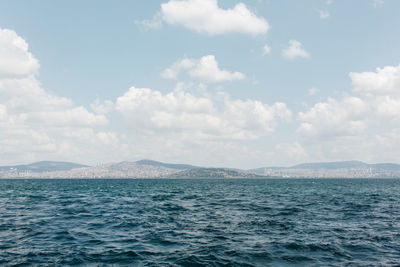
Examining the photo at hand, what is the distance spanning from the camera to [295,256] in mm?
19531

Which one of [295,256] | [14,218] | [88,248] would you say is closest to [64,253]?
[88,248]

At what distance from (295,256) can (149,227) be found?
16119 millimetres

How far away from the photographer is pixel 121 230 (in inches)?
1115

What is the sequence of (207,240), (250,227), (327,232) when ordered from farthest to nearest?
(250,227), (327,232), (207,240)

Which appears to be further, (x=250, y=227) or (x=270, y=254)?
(x=250, y=227)

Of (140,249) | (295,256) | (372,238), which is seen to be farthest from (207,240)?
(372,238)

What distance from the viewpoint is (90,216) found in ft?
122

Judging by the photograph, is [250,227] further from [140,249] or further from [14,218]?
[14,218]

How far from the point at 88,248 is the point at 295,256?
15.5 meters

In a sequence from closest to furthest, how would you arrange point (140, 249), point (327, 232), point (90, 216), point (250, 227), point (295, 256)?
point (295, 256) → point (140, 249) → point (327, 232) → point (250, 227) → point (90, 216)

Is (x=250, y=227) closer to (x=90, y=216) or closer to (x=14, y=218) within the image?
(x=90, y=216)

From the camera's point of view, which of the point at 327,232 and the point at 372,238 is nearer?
the point at 372,238

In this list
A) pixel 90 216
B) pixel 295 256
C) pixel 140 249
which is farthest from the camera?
pixel 90 216

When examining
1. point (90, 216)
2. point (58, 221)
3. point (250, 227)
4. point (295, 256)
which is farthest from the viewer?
point (90, 216)
